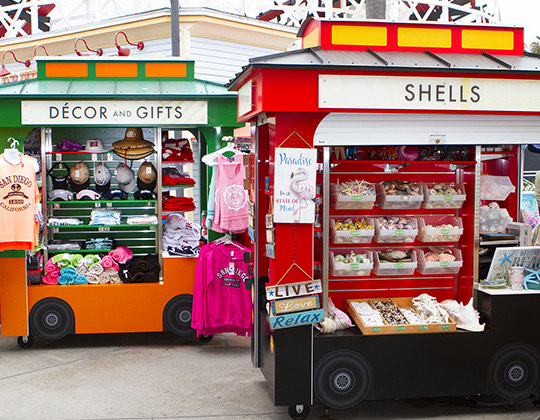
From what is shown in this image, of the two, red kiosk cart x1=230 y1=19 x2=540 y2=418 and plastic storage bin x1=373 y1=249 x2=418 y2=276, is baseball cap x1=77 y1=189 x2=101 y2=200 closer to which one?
red kiosk cart x1=230 y1=19 x2=540 y2=418

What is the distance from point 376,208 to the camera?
5.46 metres

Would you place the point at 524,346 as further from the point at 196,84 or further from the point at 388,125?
the point at 196,84

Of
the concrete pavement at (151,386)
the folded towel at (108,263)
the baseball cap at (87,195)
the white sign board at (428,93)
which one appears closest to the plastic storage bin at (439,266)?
the concrete pavement at (151,386)

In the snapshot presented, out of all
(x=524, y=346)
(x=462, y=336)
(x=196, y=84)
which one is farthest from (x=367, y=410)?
(x=196, y=84)

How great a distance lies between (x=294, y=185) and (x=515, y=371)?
7.59 feet

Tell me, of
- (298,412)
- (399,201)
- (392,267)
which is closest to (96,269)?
(298,412)

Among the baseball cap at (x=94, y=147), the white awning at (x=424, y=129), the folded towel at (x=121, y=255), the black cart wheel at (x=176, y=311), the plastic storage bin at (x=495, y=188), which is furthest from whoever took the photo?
the baseball cap at (x=94, y=147)

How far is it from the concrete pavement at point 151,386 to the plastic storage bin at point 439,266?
3.62 feet

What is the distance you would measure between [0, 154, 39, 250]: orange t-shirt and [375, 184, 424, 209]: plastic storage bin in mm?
3597

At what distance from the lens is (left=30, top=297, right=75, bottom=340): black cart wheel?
702cm

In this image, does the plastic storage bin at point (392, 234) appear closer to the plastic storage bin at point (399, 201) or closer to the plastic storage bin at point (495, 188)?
the plastic storage bin at point (399, 201)

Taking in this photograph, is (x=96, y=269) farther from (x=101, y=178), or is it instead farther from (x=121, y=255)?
(x=101, y=178)

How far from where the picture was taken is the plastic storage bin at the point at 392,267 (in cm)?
523

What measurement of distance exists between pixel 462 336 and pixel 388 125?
1.74 metres
